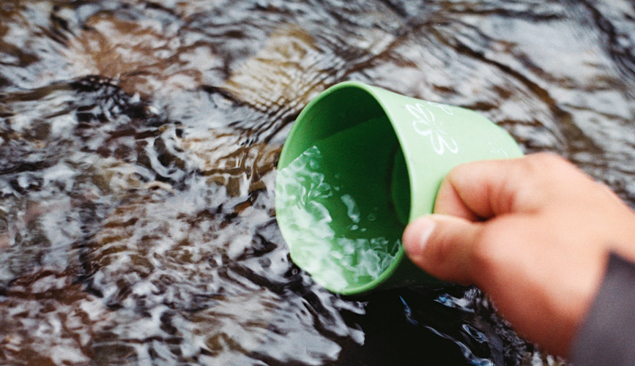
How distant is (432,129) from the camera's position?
1150mm

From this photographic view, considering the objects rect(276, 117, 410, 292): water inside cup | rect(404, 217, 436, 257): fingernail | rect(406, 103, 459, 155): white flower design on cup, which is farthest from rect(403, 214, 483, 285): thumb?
rect(276, 117, 410, 292): water inside cup

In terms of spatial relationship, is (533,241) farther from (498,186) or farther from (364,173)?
(364,173)

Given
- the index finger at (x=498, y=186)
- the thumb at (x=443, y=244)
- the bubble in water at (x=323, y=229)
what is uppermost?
the index finger at (x=498, y=186)

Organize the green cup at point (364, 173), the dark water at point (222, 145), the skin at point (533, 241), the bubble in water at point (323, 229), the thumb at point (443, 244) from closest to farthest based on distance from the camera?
1. the skin at point (533, 241)
2. the thumb at point (443, 244)
3. the green cup at point (364, 173)
4. the dark water at point (222, 145)
5. the bubble in water at point (323, 229)

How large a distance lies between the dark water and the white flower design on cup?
1.67ft

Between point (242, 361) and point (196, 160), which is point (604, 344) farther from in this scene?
point (196, 160)

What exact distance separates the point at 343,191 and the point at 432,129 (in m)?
0.55

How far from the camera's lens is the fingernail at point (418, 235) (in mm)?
987

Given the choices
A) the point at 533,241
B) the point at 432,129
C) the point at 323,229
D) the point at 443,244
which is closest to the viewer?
the point at 533,241

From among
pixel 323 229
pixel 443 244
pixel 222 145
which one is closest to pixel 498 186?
pixel 443 244

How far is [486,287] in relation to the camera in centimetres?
89

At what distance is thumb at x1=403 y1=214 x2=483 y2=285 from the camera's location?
0.92 meters

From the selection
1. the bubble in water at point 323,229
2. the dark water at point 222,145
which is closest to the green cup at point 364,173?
the bubble in water at point 323,229

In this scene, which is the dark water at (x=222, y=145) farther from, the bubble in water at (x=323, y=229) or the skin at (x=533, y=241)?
the skin at (x=533, y=241)
